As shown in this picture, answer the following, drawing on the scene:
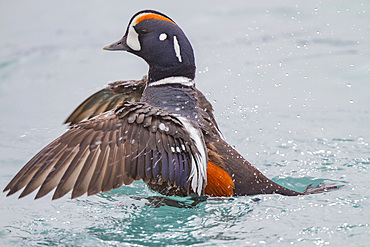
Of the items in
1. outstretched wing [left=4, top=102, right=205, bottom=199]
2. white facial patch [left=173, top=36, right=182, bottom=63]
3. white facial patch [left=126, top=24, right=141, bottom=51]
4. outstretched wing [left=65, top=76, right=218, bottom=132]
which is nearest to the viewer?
outstretched wing [left=4, top=102, right=205, bottom=199]

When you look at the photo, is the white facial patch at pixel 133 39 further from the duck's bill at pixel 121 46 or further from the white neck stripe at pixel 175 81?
the white neck stripe at pixel 175 81

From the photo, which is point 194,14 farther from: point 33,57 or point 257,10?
point 33,57

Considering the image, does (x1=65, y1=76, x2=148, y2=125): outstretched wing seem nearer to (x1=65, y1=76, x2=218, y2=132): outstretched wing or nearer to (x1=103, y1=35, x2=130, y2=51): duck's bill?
(x1=65, y1=76, x2=218, y2=132): outstretched wing

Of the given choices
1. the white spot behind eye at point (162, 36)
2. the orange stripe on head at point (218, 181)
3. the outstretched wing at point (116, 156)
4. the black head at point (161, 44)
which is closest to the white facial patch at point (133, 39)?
the black head at point (161, 44)

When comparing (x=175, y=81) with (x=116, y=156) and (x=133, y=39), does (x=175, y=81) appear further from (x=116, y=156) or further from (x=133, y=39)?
(x=116, y=156)

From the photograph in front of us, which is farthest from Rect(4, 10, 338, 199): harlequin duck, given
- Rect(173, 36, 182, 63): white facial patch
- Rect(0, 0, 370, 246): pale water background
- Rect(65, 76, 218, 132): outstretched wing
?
Rect(65, 76, 218, 132): outstretched wing

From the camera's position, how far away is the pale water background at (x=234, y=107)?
10.1ft

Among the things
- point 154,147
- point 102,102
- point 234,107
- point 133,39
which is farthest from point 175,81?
point 234,107

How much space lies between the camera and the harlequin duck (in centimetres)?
281

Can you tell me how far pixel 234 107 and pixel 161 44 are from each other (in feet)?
6.55

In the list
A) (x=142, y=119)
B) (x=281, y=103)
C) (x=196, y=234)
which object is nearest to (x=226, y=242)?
(x=196, y=234)

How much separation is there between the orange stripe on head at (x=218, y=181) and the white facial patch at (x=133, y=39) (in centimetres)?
88

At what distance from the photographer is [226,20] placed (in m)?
7.26

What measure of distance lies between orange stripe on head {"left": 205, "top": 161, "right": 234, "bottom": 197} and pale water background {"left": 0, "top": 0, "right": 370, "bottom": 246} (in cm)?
8
